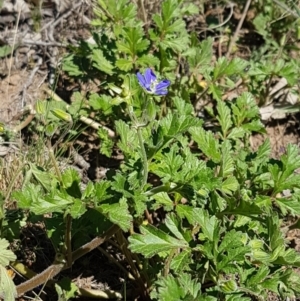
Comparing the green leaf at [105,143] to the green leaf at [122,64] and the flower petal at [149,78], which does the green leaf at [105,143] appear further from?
the flower petal at [149,78]

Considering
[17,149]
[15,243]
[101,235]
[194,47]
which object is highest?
[194,47]

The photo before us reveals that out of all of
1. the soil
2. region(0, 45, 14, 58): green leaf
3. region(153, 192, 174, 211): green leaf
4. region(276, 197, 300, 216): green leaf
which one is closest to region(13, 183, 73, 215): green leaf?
region(153, 192, 174, 211): green leaf

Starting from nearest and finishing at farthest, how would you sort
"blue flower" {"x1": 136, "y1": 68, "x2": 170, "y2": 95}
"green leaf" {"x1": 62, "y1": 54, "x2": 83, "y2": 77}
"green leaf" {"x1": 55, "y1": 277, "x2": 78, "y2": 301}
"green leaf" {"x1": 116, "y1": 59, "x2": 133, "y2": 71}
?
"blue flower" {"x1": 136, "y1": 68, "x2": 170, "y2": 95}, "green leaf" {"x1": 55, "y1": 277, "x2": 78, "y2": 301}, "green leaf" {"x1": 116, "y1": 59, "x2": 133, "y2": 71}, "green leaf" {"x1": 62, "y1": 54, "x2": 83, "y2": 77}

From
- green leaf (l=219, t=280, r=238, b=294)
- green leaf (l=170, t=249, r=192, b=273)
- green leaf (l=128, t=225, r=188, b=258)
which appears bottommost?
green leaf (l=219, t=280, r=238, b=294)

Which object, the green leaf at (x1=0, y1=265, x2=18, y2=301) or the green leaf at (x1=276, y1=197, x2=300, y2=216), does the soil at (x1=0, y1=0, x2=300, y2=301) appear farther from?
the green leaf at (x1=276, y1=197, x2=300, y2=216)

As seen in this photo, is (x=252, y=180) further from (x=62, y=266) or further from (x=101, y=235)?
(x=62, y=266)

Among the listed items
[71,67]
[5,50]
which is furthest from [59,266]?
[5,50]

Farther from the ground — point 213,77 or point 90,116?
point 213,77

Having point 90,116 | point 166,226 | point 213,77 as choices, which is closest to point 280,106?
point 213,77

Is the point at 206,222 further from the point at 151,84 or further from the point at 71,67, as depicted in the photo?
the point at 71,67
